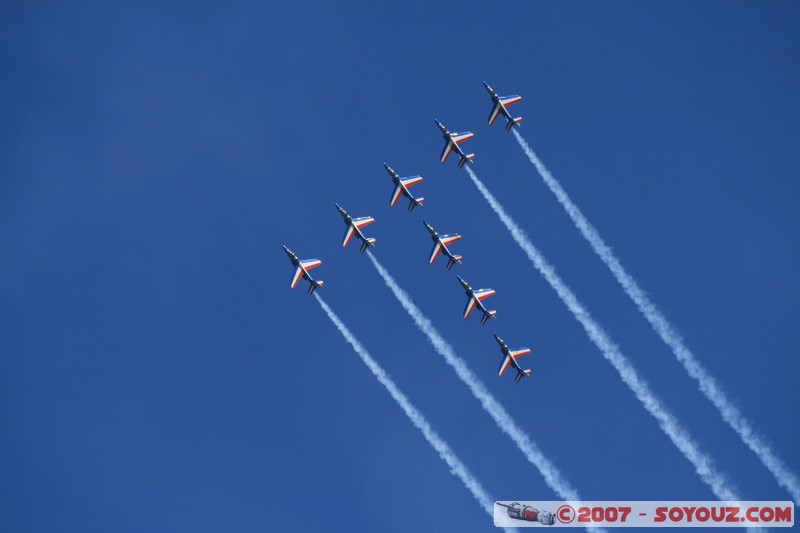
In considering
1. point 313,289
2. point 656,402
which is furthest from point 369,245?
point 656,402

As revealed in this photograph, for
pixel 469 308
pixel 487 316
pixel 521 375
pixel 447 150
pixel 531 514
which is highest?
pixel 447 150

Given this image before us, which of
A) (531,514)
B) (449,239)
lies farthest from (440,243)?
(531,514)

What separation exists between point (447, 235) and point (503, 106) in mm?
14244

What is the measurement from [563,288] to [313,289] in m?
24.7

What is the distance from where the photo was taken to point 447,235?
14300 cm

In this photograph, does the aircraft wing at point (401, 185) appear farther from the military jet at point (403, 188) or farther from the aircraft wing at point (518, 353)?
the aircraft wing at point (518, 353)

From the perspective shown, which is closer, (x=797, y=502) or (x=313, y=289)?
(x=797, y=502)

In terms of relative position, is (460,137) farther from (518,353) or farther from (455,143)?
(518,353)

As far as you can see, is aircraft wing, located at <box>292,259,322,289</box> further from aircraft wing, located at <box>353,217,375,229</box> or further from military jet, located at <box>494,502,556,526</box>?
military jet, located at <box>494,502,556,526</box>

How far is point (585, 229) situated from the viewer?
138250 millimetres

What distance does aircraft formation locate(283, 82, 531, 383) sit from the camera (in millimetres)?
139875

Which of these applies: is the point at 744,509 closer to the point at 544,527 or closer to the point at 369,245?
the point at 544,527

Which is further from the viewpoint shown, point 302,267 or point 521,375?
point 302,267

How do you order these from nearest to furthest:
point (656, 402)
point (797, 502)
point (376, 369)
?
point (797, 502) → point (656, 402) → point (376, 369)
